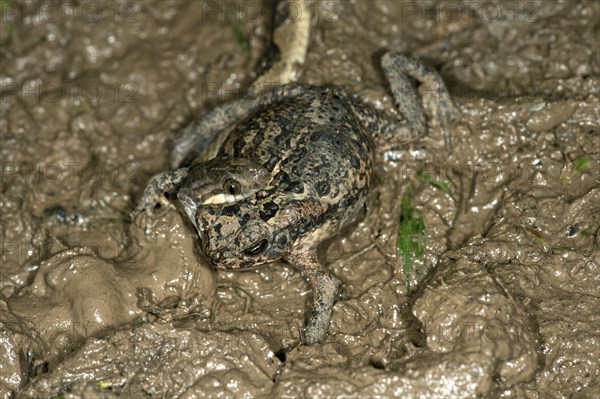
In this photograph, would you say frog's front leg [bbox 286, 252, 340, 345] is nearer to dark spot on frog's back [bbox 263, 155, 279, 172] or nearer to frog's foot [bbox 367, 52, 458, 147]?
dark spot on frog's back [bbox 263, 155, 279, 172]

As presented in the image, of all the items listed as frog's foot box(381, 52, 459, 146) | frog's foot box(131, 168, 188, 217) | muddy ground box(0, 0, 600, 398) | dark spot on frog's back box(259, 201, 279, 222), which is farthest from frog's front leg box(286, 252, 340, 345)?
frog's foot box(381, 52, 459, 146)

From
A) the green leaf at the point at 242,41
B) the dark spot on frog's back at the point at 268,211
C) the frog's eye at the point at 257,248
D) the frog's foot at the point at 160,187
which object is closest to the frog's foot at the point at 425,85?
the green leaf at the point at 242,41

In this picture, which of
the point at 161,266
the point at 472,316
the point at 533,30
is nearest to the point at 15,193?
the point at 161,266

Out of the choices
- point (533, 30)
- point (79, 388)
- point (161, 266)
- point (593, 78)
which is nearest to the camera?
point (79, 388)

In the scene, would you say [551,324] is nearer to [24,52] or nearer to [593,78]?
[593,78]

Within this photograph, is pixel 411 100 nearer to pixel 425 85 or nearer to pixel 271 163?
pixel 425 85
